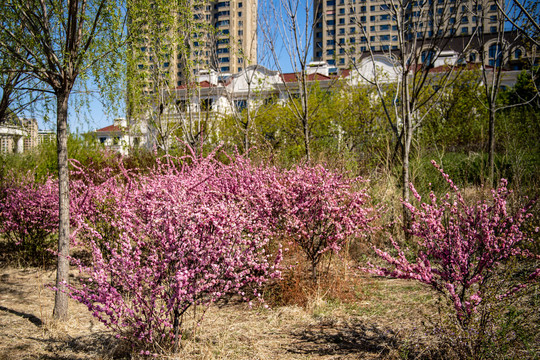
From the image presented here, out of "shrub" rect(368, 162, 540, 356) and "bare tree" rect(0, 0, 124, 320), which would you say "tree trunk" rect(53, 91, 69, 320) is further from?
"shrub" rect(368, 162, 540, 356)

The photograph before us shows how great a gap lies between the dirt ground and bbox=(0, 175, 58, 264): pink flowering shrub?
1.59 meters

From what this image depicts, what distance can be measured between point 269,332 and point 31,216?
4.62 m

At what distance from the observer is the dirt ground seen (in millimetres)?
3125

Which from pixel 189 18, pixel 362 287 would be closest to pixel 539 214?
pixel 362 287

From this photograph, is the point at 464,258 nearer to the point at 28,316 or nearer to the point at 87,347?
the point at 87,347

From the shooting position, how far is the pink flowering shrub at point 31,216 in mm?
6031

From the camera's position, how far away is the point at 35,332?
391 centimetres

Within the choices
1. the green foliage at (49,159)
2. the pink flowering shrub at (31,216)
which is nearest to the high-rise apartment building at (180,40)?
the pink flowering shrub at (31,216)

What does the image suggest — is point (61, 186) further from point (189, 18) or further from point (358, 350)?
point (189, 18)

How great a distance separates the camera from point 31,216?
610 centimetres

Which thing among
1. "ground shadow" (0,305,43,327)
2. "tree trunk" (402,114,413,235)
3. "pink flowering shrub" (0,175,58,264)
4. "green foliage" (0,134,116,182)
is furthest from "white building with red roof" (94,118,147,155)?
"tree trunk" (402,114,413,235)

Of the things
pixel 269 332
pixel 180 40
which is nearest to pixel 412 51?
pixel 180 40

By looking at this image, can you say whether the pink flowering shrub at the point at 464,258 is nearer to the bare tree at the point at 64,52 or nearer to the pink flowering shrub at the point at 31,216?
the bare tree at the point at 64,52

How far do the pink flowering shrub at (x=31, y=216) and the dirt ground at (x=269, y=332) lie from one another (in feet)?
5.21
